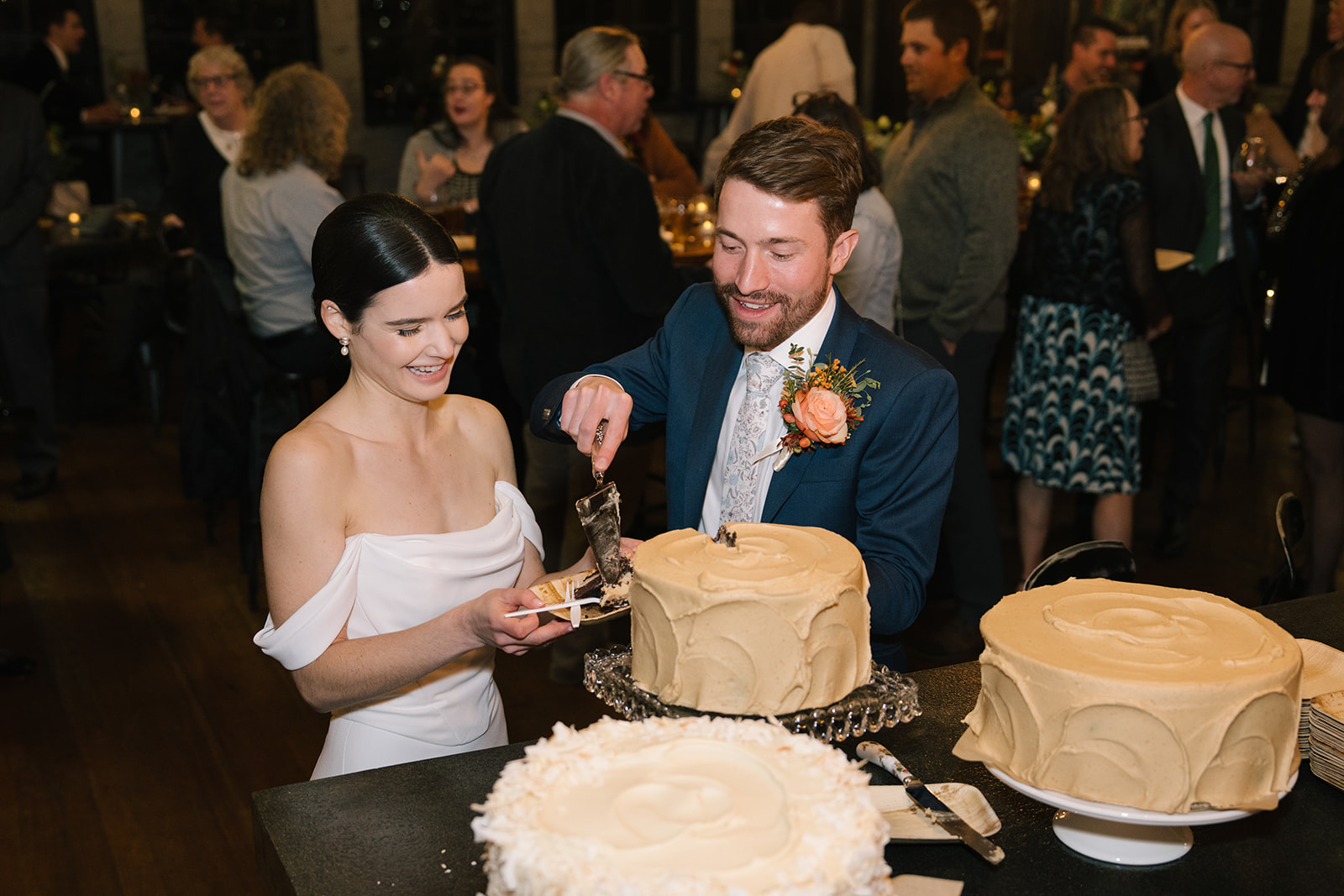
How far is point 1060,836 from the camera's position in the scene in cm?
140

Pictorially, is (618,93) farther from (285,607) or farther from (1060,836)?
(1060,836)

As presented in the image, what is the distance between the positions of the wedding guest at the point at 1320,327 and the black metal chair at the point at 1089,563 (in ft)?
6.82

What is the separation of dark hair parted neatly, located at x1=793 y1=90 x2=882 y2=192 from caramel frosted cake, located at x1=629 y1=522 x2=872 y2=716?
219 cm

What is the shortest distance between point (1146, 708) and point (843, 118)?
8.44 feet

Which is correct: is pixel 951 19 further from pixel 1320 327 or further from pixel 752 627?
pixel 752 627

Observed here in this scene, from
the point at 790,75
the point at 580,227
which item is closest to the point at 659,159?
the point at 790,75

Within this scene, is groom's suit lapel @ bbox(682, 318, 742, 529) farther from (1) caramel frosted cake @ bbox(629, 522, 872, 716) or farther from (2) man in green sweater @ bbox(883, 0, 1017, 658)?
(2) man in green sweater @ bbox(883, 0, 1017, 658)

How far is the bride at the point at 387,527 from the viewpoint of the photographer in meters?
1.86

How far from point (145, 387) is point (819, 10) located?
4223mm

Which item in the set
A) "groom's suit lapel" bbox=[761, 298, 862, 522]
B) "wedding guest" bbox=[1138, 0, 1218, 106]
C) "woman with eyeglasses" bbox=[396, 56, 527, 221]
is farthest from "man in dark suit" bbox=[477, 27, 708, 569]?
"wedding guest" bbox=[1138, 0, 1218, 106]

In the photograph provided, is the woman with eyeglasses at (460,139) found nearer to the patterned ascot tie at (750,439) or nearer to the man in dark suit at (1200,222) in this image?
the man in dark suit at (1200,222)

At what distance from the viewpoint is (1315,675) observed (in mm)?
1607

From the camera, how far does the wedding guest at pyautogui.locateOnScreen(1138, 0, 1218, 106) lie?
632 cm

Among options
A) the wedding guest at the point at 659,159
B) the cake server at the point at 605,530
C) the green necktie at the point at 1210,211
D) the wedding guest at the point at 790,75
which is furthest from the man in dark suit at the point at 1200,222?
the cake server at the point at 605,530
